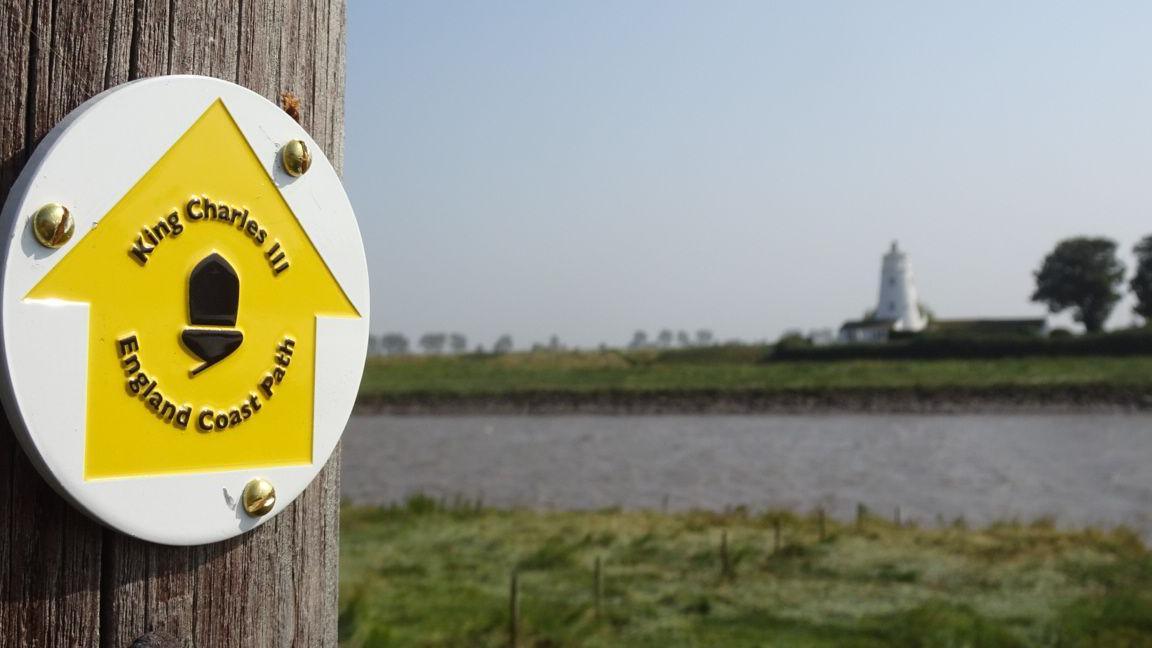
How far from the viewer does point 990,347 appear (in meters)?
59.6

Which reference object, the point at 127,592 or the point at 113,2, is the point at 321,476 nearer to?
the point at 127,592

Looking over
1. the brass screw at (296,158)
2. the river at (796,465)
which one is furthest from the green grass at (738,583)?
the brass screw at (296,158)

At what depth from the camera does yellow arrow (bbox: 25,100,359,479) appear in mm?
1009

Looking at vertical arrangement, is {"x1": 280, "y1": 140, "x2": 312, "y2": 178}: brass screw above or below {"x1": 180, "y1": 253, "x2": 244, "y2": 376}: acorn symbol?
above

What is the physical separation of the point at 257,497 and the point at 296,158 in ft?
1.36

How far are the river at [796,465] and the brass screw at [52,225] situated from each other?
17546mm

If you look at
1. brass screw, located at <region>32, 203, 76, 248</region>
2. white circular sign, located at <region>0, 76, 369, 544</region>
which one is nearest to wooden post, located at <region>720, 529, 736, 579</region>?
white circular sign, located at <region>0, 76, 369, 544</region>

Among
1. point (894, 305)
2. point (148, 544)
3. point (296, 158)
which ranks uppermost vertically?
point (894, 305)

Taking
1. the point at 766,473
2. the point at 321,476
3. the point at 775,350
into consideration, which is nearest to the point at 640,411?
the point at 775,350

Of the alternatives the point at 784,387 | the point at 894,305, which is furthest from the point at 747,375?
the point at 894,305

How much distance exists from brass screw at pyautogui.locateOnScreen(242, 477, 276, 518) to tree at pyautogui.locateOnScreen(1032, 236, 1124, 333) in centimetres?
8048

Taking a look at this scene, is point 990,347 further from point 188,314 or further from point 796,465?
point 188,314

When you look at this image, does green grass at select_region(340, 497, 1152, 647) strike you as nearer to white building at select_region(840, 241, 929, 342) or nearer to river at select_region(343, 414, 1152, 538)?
river at select_region(343, 414, 1152, 538)

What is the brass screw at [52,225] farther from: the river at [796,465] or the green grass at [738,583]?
the river at [796,465]
